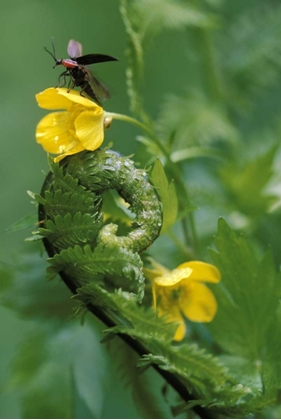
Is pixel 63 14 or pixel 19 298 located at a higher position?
pixel 63 14

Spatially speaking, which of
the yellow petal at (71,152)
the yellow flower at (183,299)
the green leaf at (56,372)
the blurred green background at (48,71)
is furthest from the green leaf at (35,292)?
the blurred green background at (48,71)

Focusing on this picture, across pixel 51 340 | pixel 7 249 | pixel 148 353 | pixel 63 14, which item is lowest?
pixel 7 249

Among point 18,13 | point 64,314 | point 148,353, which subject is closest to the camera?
point 148,353

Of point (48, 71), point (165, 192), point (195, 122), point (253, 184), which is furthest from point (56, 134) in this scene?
point (48, 71)

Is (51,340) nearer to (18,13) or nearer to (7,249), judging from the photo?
(7,249)

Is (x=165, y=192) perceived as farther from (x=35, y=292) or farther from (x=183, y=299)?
(x=35, y=292)

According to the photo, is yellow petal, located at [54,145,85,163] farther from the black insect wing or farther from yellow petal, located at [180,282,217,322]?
yellow petal, located at [180,282,217,322]

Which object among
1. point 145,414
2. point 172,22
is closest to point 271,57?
point 172,22

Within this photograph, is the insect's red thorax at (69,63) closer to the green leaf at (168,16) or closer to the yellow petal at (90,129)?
the yellow petal at (90,129)

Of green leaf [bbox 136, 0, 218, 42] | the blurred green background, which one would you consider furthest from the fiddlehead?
the blurred green background
